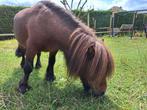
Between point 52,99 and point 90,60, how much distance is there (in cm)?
89

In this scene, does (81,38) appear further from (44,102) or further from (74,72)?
(44,102)

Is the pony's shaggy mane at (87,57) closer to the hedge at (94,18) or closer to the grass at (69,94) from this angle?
the grass at (69,94)

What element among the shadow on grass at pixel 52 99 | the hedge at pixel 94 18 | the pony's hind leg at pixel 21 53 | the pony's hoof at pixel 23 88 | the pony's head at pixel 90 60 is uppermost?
the pony's head at pixel 90 60

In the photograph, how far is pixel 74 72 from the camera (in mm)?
4023

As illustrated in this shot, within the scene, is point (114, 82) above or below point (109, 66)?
below

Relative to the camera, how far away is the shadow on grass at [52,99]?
4152 millimetres

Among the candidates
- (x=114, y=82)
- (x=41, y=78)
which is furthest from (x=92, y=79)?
(x=41, y=78)

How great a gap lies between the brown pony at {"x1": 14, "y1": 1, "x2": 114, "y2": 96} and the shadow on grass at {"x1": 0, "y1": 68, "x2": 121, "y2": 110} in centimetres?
17

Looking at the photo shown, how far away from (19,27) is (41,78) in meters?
0.99

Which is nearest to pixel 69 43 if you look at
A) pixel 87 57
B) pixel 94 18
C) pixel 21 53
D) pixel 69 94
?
pixel 87 57

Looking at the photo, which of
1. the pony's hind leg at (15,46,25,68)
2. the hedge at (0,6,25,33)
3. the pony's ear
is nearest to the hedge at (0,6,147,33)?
the hedge at (0,6,25,33)

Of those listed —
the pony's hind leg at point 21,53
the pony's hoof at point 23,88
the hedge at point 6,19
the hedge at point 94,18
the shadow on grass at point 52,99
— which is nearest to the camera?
the shadow on grass at point 52,99

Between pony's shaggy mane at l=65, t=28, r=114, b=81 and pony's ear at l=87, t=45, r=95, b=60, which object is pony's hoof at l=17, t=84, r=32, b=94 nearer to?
pony's shaggy mane at l=65, t=28, r=114, b=81

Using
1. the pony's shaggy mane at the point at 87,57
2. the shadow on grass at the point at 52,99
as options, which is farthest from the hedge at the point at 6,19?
the pony's shaggy mane at the point at 87,57
